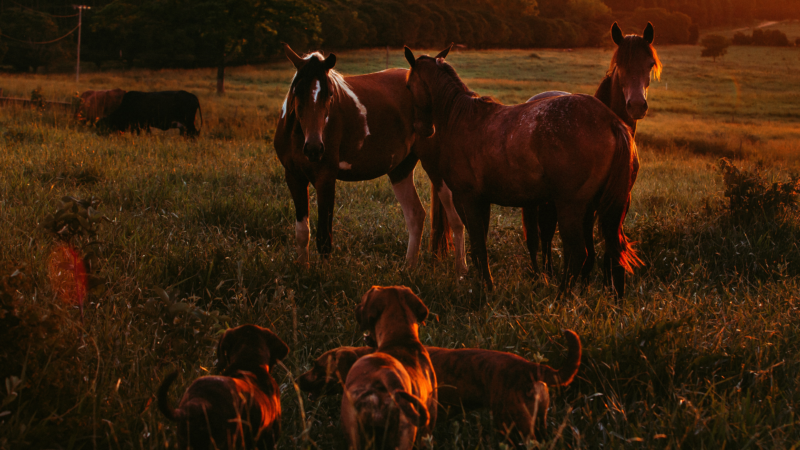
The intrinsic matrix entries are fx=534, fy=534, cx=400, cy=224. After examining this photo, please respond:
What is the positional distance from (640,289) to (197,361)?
305cm

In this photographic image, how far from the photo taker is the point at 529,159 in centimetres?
341

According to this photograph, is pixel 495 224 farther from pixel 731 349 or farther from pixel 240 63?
pixel 240 63

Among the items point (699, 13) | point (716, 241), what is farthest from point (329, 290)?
point (699, 13)

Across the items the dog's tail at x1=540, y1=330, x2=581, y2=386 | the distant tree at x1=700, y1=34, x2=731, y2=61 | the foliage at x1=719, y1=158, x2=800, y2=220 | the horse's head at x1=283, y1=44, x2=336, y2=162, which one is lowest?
the dog's tail at x1=540, y1=330, x2=581, y2=386

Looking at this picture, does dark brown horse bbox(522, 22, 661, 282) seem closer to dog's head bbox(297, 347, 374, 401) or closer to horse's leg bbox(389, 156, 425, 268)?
horse's leg bbox(389, 156, 425, 268)

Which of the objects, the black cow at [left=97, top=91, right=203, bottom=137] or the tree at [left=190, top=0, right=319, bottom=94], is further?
the tree at [left=190, top=0, right=319, bottom=94]

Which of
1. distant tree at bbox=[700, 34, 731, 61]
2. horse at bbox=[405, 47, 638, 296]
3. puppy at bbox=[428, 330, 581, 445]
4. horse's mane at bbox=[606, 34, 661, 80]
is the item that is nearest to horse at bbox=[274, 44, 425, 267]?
horse at bbox=[405, 47, 638, 296]

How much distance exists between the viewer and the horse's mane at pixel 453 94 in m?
4.03

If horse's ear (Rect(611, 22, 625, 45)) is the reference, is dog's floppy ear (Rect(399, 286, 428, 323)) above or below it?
below

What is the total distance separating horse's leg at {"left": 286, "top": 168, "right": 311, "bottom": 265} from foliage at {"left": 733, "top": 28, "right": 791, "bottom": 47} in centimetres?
8065

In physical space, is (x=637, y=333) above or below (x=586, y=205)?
below

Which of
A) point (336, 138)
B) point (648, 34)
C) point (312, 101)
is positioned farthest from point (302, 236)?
point (648, 34)

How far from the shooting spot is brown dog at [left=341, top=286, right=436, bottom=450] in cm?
175

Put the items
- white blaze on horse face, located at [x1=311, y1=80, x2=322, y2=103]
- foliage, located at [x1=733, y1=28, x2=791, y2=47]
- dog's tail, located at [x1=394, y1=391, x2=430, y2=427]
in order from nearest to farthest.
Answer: dog's tail, located at [x1=394, y1=391, x2=430, y2=427] < white blaze on horse face, located at [x1=311, y1=80, x2=322, y2=103] < foliage, located at [x1=733, y1=28, x2=791, y2=47]
